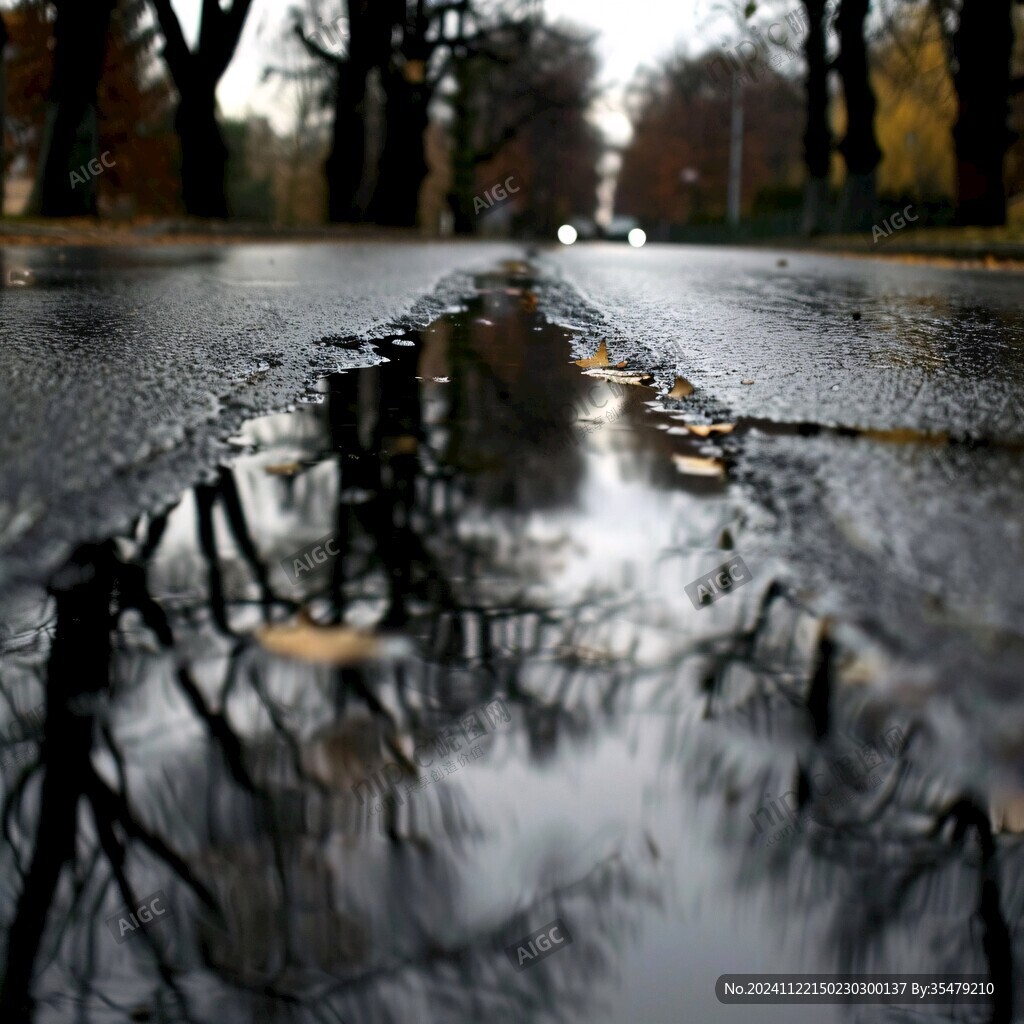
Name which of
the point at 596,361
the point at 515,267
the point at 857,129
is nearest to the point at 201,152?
the point at 515,267

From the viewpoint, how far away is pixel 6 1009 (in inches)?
41.9

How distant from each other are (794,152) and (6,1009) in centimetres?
8313

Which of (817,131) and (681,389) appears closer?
(681,389)

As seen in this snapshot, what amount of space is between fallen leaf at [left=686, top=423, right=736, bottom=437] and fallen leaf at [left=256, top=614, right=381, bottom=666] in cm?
182

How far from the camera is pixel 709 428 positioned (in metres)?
3.56

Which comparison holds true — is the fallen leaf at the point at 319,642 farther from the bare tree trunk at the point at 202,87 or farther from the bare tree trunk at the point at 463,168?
the bare tree trunk at the point at 463,168

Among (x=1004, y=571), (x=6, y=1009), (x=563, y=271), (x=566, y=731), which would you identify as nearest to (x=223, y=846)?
(x=6, y=1009)

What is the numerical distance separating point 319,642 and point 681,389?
8.85ft

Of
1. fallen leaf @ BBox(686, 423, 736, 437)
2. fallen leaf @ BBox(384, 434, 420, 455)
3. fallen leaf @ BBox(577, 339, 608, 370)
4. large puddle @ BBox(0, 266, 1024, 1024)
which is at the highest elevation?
fallen leaf @ BBox(577, 339, 608, 370)

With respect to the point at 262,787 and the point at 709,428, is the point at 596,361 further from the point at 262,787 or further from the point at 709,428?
the point at 262,787

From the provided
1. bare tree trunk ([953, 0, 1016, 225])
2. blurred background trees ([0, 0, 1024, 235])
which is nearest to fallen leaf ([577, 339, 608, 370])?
blurred background trees ([0, 0, 1024, 235])

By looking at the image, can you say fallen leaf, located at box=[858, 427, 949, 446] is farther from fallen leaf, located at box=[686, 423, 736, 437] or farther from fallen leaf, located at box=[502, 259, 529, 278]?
fallen leaf, located at box=[502, 259, 529, 278]

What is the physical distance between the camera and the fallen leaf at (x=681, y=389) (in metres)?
4.25

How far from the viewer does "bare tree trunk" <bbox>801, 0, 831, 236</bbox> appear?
30.1m
